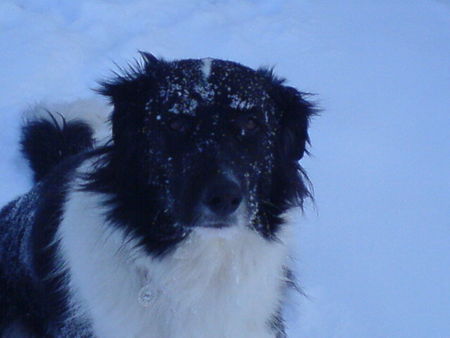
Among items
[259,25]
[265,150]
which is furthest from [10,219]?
[259,25]

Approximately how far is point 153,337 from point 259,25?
16.1 feet

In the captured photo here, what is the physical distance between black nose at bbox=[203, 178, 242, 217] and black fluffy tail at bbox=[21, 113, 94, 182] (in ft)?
4.71

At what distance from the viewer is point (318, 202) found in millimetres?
4328

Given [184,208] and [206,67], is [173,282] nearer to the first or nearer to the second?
[184,208]


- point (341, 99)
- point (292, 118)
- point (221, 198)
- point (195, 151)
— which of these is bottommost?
point (221, 198)

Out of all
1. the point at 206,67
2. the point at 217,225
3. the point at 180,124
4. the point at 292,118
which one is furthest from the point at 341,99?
the point at 217,225

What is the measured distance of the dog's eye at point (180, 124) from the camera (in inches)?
92.9

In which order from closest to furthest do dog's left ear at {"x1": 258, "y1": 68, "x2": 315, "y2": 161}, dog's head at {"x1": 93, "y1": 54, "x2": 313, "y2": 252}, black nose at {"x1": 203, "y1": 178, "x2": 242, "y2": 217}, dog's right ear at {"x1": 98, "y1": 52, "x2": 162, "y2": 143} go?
black nose at {"x1": 203, "y1": 178, "x2": 242, "y2": 217}, dog's head at {"x1": 93, "y1": 54, "x2": 313, "y2": 252}, dog's right ear at {"x1": 98, "y1": 52, "x2": 162, "y2": 143}, dog's left ear at {"x1": 258, "y1": 68, "x2": 315, "y2": 161}

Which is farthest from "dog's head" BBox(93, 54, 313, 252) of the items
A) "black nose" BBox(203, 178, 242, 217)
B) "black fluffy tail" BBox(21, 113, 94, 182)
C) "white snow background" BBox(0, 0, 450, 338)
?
"black fluffy tail" BBox(21, 113, 94, 182)

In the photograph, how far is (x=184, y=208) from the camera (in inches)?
89.8

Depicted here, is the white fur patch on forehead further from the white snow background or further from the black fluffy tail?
the black fluffy tail

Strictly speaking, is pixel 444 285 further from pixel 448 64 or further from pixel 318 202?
pixel 448 64

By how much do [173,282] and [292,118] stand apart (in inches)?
37.2

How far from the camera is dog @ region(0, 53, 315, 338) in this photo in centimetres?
233
